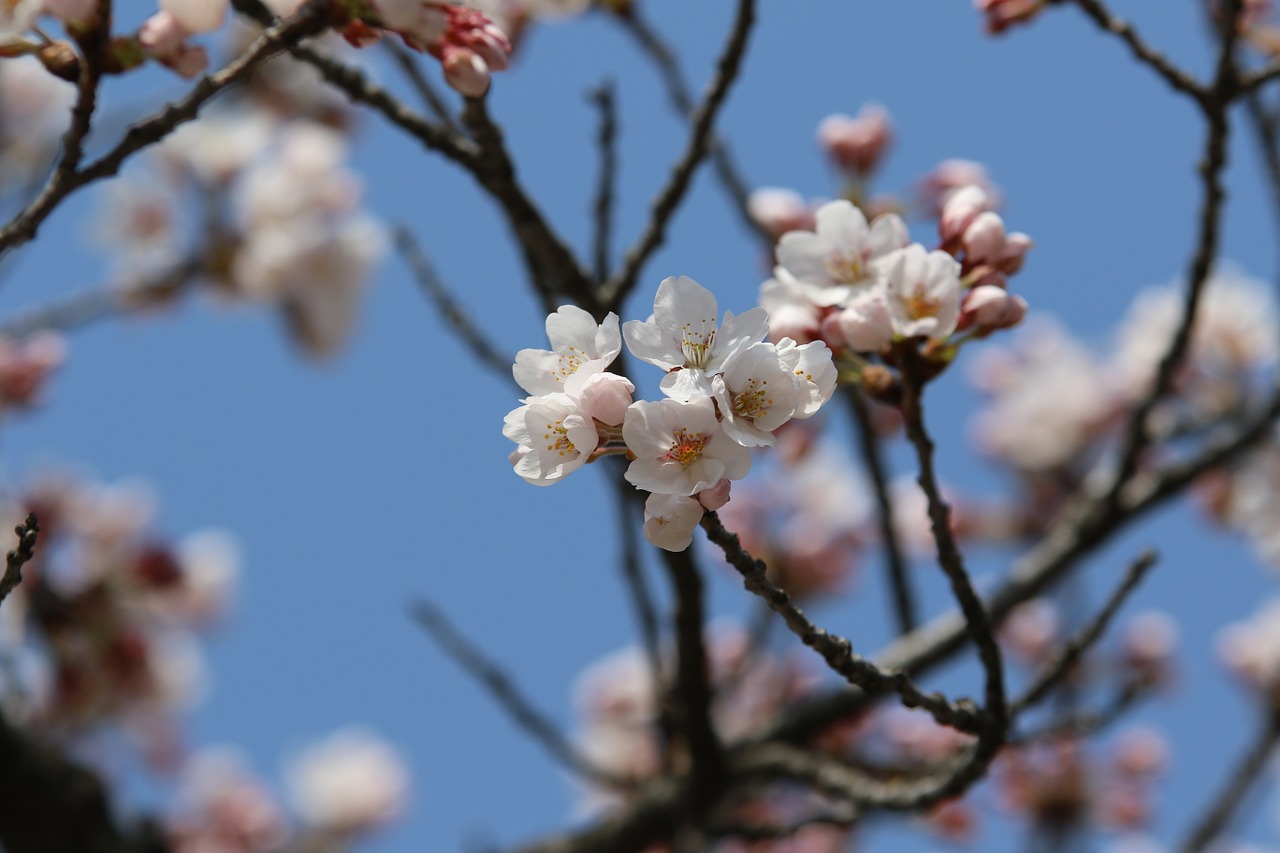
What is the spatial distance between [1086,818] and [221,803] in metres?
4.11

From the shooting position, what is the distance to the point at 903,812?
1731 millimetres

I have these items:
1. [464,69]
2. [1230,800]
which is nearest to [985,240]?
[464,69]

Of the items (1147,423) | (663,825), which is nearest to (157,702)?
(663,825)

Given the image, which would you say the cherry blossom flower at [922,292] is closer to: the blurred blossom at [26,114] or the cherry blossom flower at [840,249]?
the cherry blossom flower at [840,249]

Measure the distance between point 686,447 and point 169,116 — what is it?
77cm

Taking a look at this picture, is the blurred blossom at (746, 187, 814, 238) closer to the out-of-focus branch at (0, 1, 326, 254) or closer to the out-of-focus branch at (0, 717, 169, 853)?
the out-of-focus branch at (0, 1, 326, 254)

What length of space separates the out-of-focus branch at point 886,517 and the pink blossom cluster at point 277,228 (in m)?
2.36

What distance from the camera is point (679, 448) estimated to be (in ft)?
3.84

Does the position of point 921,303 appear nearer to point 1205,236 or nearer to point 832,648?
point 832,648

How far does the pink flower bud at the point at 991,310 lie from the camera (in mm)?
1474

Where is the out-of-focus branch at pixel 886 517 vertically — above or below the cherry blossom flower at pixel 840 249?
above

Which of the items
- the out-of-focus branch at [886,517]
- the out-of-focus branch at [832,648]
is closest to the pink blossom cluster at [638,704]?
the out-of-focus branch at [886,517]

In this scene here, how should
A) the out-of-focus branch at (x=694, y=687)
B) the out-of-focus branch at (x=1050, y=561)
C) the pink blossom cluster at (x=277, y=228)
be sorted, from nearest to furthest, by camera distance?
the out-of-focus branch at (x=694, y=687) < the out-of-focus branch at (x=1050, y=561) < the pink blossom cluster at (x=277, y=228)

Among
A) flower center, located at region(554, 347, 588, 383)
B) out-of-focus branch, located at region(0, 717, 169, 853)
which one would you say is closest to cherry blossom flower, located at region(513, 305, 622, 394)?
flower center, located at region(554, 347, 588, 383)
